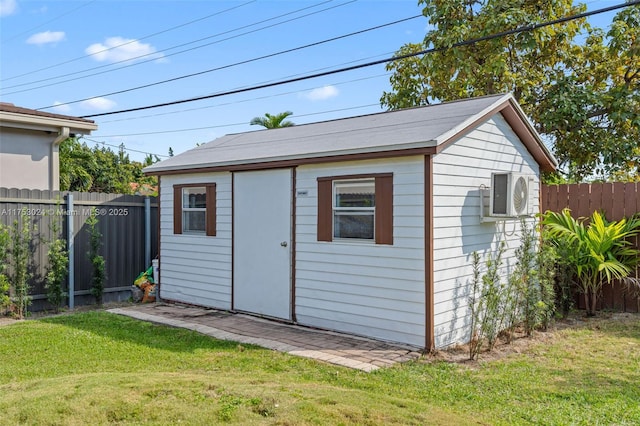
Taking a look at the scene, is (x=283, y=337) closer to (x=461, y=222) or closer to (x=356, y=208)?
(x=356, y=208)

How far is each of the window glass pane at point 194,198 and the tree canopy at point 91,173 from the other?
9.79m

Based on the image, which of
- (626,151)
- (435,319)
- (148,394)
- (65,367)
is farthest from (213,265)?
(626,151)

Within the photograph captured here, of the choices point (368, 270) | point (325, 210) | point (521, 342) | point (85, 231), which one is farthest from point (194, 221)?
point (521, 342)

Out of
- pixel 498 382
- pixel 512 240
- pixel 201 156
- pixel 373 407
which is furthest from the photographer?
pixel 201 156

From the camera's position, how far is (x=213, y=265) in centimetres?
826

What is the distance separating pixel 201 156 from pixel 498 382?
20.2ft

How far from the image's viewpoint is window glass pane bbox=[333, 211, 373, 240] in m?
6.25

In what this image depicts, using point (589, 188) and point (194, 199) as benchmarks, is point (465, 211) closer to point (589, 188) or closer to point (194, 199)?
point (589, 188)

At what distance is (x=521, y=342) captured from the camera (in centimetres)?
621

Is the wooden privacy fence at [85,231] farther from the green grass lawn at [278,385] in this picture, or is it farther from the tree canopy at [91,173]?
the tree canopy at [91,173]

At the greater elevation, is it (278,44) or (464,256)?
(278,44)

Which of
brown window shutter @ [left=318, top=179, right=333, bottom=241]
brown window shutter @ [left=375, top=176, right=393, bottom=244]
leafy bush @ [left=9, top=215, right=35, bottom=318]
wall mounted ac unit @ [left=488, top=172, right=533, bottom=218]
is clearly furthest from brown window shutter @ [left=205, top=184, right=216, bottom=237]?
wall mounted ac unit @ [left=488, top=172, right=533, bottom=218]

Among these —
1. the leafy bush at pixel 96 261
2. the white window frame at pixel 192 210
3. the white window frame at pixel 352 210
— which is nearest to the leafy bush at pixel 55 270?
the leafy bush at pixel 96 261

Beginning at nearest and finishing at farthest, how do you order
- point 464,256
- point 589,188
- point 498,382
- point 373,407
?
1. point 373,407
2. point 498,382
3. point 464,256
4. point 589,188
